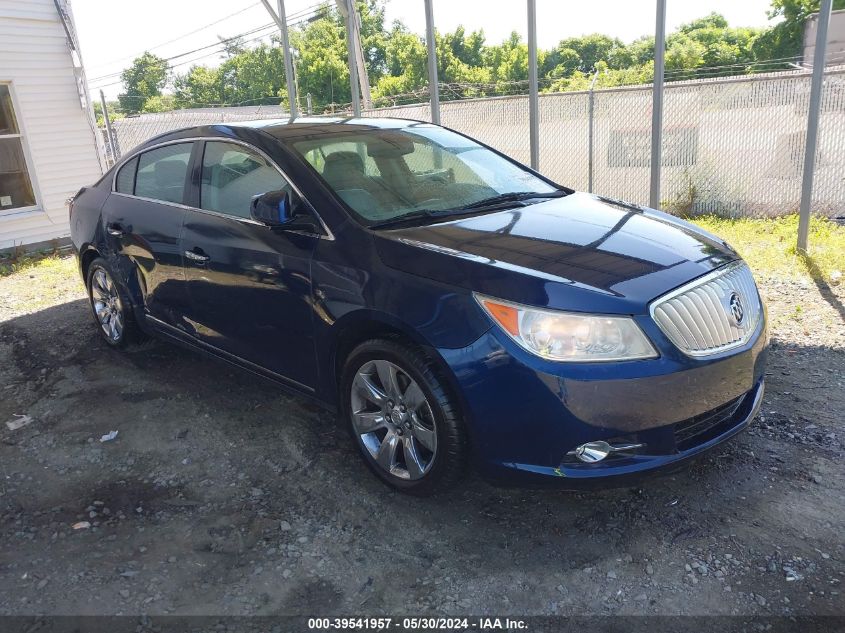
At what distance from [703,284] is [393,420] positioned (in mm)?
1465

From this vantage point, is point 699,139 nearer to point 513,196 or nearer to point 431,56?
point 431,56

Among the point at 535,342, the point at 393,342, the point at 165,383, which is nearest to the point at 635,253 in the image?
the point at 535,342

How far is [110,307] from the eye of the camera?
5359 mm

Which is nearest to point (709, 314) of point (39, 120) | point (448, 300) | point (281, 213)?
point (448, 300)

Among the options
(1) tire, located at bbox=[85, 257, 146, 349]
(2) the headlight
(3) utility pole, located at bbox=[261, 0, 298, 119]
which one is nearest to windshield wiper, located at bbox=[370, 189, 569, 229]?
(2) the headlight

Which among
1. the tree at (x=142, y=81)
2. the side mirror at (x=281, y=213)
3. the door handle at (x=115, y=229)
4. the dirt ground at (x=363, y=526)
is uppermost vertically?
the tree at (x=142, y=81)

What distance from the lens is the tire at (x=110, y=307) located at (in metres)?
5.06

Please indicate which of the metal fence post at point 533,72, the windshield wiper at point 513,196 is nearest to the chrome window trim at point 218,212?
the windshield wiper at point 513,196

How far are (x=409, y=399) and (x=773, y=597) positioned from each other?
1568 millimetres

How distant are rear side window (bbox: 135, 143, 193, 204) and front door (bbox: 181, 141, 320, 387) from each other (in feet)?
0.83

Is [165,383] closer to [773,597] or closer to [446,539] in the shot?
[446,539]

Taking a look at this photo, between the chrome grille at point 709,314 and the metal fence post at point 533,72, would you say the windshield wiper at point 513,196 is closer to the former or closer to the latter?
the chrome grille at point 709,314

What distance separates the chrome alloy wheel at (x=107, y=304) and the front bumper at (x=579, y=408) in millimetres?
3377

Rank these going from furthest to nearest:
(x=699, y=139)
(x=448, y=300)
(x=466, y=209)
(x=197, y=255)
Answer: (x=699, y=139) → (x=197, y=255) → (x=466, y=209) → (x=448, y=300)
